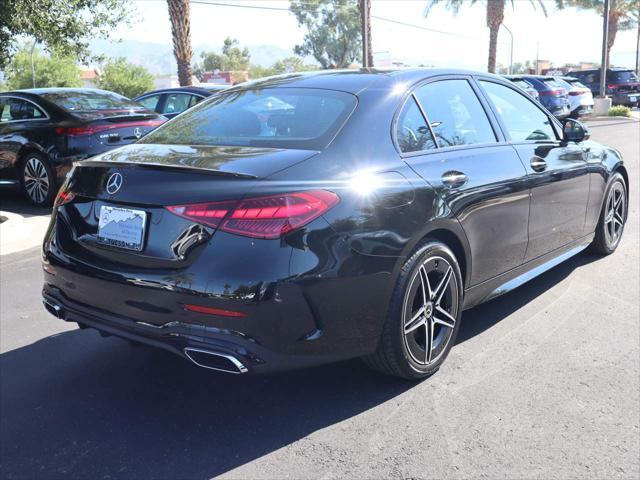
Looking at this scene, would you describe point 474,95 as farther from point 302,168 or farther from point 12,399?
point 12,399

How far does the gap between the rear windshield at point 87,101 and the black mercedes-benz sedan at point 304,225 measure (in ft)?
17.3

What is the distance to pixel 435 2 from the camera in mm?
33750

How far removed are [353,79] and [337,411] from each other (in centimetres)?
187

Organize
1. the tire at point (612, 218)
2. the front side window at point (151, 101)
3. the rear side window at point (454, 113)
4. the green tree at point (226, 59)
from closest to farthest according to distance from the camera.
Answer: the rear side window at point (454, 113) < the tire at point (612, 218) < the front side window at point (151, 101) < the green tree at point (226, 59)

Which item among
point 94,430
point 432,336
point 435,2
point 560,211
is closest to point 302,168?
point 432,336

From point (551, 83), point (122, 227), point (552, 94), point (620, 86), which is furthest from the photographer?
point (620, 86)

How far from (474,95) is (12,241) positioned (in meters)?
5.11

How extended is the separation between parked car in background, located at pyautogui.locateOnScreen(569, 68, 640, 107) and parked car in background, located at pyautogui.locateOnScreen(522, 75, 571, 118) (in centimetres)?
1300

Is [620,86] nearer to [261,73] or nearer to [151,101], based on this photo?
[151,101]

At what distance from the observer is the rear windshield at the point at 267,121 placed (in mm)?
3383

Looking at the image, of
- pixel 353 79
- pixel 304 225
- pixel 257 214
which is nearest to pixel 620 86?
pixel 353 79

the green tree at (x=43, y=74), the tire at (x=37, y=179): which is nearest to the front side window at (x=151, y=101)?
the tire at (x=37, y=179)

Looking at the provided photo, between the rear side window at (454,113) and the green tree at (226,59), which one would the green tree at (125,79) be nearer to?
the green tree at (226,59)

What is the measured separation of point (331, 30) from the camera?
71.6 meters
